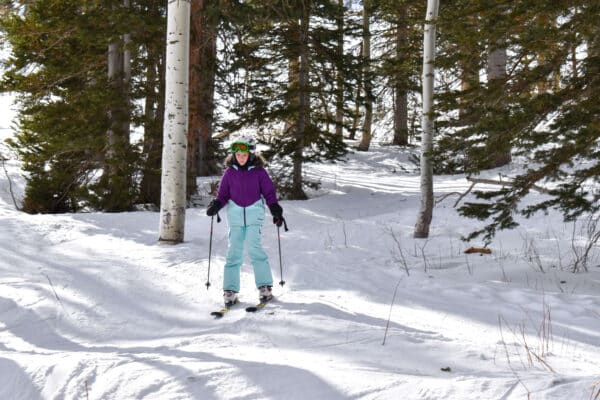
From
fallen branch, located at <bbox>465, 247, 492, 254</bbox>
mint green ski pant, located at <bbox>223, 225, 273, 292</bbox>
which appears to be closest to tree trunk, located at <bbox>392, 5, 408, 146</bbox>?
fallen branch, located at <bbox>465, 247, 492, 254</bbox>

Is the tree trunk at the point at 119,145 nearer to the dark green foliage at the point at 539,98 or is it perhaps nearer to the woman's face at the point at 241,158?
the woman's face at the point at 241,158

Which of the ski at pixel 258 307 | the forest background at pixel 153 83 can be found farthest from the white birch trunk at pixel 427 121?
the ski at pixel 258 307

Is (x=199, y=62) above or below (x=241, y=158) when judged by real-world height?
above

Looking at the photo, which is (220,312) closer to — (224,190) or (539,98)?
(224,190)

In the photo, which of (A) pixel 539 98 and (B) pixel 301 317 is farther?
(A) pixel 539 98

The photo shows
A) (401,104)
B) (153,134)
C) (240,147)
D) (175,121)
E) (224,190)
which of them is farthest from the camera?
(401,104)

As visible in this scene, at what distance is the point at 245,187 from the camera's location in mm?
5656

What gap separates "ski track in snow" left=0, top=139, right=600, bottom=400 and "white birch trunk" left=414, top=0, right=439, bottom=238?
492 mm

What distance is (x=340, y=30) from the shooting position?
13.4 m

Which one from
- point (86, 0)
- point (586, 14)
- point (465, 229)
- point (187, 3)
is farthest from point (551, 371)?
point (86, 0)

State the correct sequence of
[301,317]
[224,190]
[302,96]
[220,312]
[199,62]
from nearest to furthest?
[301,317], [220,312], [224,190], [199,62], [302,96]

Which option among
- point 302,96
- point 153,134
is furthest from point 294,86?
point 153,134

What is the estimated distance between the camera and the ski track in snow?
3.23 m

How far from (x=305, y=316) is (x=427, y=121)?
481 centimetres
